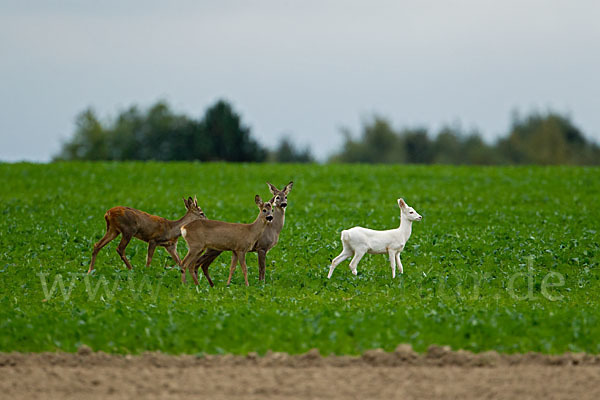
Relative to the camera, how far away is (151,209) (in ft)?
101

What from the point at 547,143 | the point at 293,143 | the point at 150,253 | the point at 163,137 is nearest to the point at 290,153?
the point at 293,143

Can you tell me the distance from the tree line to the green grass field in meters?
35.9

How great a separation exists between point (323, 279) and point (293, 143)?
261 feet

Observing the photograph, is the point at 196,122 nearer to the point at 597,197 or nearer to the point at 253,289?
the point at 597,197

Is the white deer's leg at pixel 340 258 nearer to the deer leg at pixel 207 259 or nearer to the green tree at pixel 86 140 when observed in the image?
the deer leg at pixel 207 259

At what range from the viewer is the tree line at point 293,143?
74.3m

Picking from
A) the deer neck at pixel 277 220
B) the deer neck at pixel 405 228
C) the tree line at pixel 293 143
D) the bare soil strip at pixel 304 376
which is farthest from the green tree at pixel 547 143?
the bare soil strip at pixel 304 376

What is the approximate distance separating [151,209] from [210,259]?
560 inches

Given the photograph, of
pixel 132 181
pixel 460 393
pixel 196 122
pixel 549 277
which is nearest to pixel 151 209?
pixel 132 181

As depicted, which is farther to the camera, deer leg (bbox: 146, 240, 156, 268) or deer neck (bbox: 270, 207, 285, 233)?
deer leg (bbox: 146, 240, 156, 268)

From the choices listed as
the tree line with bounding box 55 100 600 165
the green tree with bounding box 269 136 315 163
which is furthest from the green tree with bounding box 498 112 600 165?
the green tree with bounding box 269 136 315 163

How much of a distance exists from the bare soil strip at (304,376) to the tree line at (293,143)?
201ft

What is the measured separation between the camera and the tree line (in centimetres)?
7431

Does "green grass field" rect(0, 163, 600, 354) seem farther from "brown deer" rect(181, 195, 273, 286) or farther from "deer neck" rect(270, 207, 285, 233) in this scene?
"deer neck" rect(270, 207, 285, 233)
